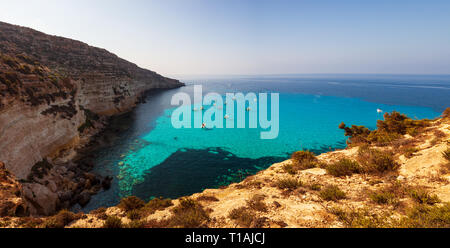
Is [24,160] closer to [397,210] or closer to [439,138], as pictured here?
[397,210]

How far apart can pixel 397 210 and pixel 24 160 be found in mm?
26053

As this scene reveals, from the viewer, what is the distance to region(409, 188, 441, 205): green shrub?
Result: 556cm

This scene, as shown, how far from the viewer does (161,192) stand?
17.1 meters

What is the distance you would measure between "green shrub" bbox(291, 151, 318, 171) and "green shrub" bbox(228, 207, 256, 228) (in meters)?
6.20

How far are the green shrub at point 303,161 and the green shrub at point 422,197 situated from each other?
5354mm

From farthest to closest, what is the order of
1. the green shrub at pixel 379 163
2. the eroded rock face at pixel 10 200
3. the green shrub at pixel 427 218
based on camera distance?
1. the green shrub at pixel 379 163
2. the eroded rock face at pixel 10 200
3. the green shrub at pixel 427 218

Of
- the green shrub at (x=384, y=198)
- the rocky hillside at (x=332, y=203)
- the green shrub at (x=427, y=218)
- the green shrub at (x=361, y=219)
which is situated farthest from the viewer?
the green shrub at (x=384, y=198)

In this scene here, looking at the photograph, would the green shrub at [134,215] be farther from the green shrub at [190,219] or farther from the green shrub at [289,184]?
the green shrub at [289,184]

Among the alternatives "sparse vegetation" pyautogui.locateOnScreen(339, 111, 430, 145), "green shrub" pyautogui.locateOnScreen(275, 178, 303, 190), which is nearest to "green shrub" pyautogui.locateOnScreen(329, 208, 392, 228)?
"green shrub" pyautogui.locateOnScreen(275, 178, 303, 190)

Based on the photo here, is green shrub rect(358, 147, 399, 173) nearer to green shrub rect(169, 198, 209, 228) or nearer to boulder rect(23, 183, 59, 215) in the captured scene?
green shrub rect(169, 198, 209, 228)

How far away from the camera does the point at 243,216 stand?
6.26 m

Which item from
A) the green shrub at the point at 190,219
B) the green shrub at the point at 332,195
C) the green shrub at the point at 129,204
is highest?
the green shrub at the point at 332,195

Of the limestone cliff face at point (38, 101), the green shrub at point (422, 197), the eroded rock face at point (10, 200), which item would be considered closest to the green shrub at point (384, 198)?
the green shrub at point (422, 197)

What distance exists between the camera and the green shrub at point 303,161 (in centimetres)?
1138
